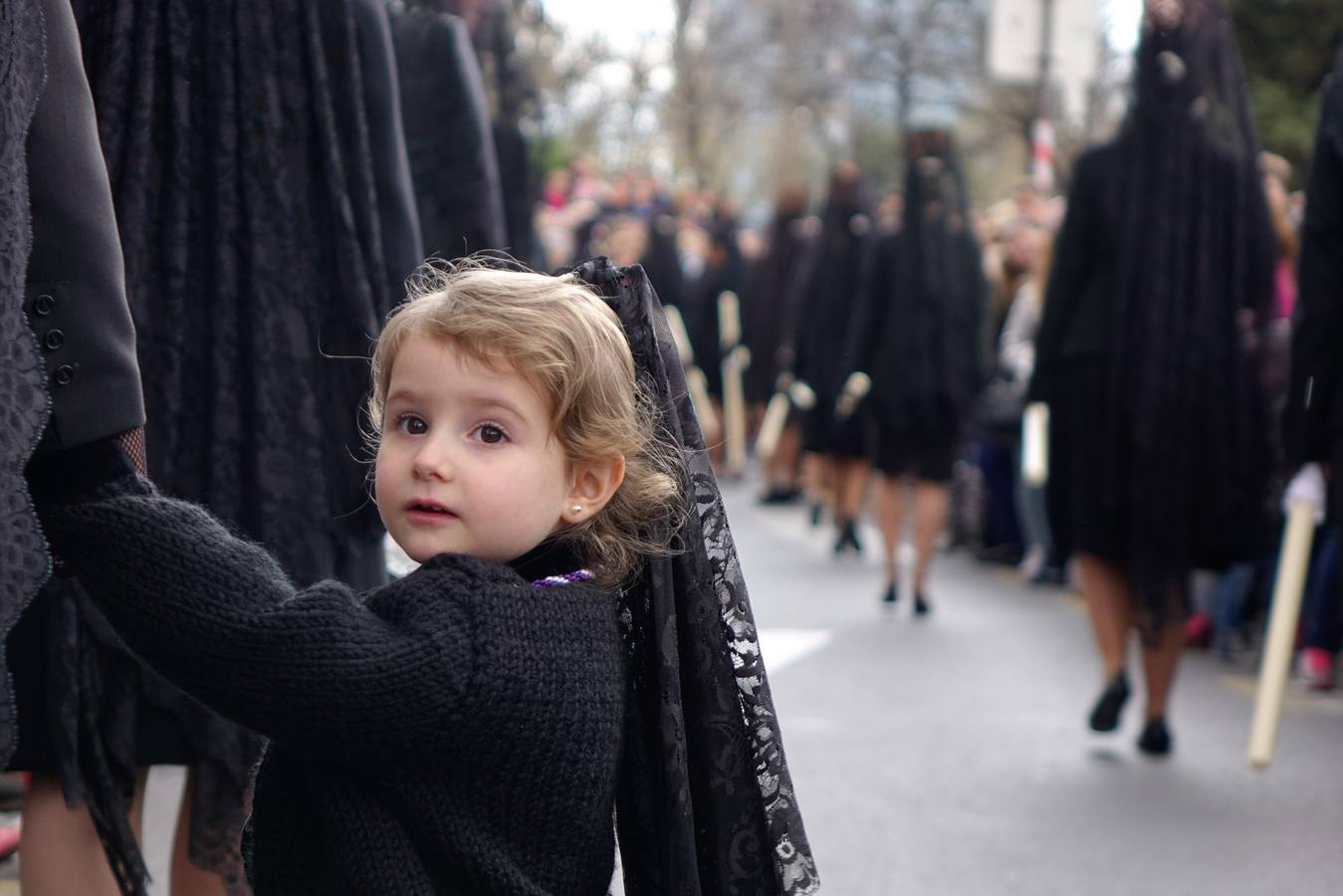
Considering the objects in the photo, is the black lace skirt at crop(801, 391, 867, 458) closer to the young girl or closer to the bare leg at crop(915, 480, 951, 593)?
the bare leg at crop(915, 480, 951, 593)

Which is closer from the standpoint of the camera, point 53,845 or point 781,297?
point 53,845

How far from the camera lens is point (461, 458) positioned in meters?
2.12

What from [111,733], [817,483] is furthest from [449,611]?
[817,483]

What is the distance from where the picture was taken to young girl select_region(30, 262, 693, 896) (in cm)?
197

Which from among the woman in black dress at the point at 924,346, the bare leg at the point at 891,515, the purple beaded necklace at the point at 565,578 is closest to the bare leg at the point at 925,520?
the woman in black dress at the point at 924,346

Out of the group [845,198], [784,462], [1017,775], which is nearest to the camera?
[1017,775]

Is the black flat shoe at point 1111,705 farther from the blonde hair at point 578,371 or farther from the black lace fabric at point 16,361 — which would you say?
the black lace fabric at point 16,361

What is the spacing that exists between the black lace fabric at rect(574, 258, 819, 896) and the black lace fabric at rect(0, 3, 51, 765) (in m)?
0.65

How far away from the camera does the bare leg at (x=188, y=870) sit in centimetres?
335

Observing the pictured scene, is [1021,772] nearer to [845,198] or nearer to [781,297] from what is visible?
[845,198]

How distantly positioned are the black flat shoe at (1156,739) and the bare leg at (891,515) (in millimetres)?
3354

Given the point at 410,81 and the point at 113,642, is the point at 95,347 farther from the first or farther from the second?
the point at 410,81

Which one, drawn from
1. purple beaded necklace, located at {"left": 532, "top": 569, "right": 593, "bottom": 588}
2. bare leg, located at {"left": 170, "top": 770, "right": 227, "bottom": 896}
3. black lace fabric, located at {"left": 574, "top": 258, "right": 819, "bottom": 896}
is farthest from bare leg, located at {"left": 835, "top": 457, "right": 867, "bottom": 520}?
purple beaded necklace, located at {"left": 532, "top": 569, "right": 593, "bottom": 588}

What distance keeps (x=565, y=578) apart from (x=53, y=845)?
133cm
